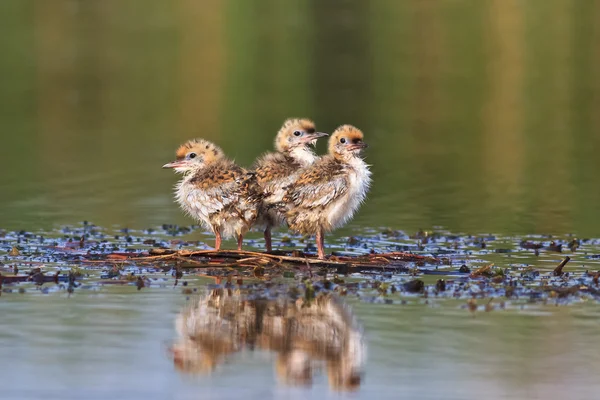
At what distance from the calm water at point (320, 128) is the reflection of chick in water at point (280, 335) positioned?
162mm

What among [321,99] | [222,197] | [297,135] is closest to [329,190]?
[222,197]

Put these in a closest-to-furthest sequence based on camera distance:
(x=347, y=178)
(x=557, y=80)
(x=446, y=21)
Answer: (x=347, y=178), (x=557, y=80), (x=446, y=21)

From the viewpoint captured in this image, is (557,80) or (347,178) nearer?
(347,178)

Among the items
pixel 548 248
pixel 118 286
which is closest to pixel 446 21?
pixel 548 248

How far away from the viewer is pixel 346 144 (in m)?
13.4

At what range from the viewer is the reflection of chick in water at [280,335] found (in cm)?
890

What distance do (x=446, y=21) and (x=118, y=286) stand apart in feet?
127

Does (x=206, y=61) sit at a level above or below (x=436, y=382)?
above

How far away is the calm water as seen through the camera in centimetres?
898

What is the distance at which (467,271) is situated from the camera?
12547 millimetres

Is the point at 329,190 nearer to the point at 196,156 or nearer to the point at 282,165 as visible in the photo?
the point at 282,165

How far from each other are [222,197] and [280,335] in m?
3.52

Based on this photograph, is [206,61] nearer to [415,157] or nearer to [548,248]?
[415,157]

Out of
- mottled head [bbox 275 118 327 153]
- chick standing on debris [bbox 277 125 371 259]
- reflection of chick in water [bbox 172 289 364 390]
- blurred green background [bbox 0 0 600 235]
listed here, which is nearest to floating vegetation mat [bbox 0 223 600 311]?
chick standing on debris [bbox 277 125 371 259]
